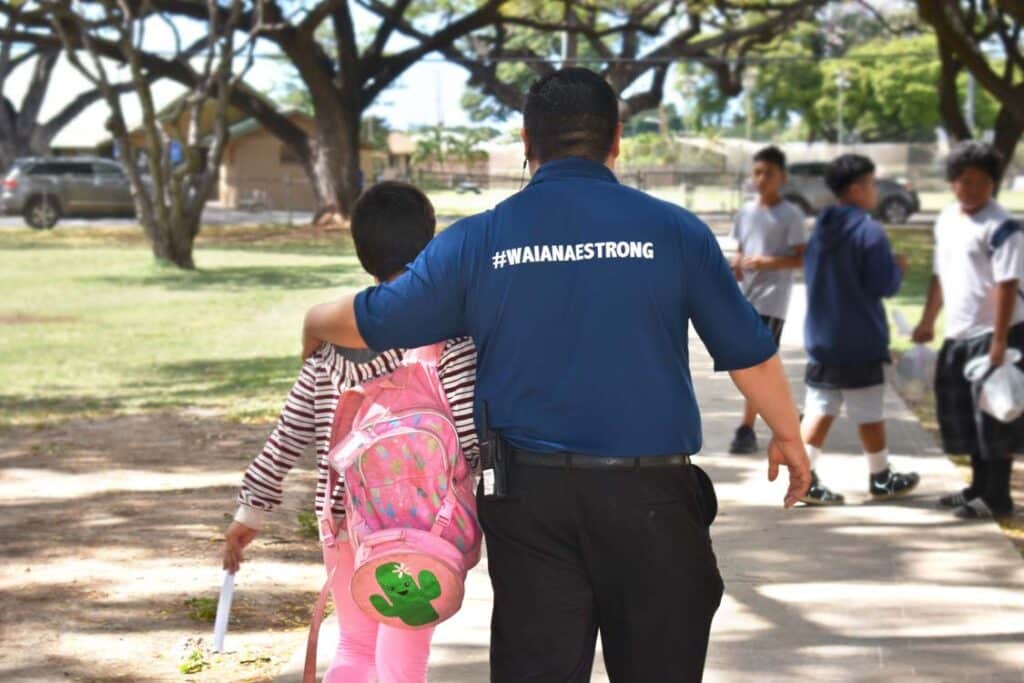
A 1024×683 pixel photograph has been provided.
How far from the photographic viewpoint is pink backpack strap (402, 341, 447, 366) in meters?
3.62

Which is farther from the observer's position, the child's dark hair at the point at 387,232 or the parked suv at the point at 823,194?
the parked suv at the point at 823,194

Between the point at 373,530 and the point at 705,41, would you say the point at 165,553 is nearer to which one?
the point at 373,530

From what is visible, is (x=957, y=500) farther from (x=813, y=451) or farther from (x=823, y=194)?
(x=823, y=194)

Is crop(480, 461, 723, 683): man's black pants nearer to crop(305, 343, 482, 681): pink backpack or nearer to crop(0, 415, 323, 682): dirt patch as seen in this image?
crop(305, 343, 482, 681): pink backpack

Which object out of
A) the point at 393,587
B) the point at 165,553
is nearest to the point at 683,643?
the point at 393,587

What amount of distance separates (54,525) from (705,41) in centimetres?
3076

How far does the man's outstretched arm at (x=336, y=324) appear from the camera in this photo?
3480 millimetres

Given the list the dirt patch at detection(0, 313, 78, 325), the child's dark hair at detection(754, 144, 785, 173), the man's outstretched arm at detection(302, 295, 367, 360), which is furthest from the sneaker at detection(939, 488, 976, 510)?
the dirt patch at detection(0, 313, 78, 325)

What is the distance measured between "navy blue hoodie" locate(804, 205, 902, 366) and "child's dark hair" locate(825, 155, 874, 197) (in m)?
0.11

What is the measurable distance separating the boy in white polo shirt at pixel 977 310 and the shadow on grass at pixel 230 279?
13.6 m

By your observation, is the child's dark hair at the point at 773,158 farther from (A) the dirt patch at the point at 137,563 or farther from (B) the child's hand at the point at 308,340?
(B) the child's hand at the point at 308,340

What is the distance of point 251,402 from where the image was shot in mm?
11727

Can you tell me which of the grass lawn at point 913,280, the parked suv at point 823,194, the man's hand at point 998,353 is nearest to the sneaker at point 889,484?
the man's hand at point 998,353

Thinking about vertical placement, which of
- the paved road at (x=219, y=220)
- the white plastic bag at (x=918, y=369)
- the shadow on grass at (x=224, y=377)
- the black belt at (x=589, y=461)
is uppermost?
the black belt at (x=589, y=461)
